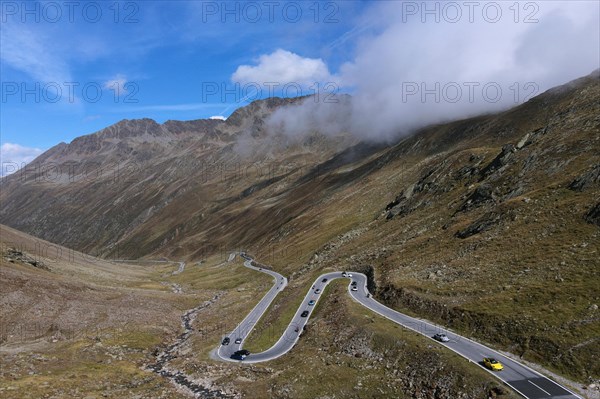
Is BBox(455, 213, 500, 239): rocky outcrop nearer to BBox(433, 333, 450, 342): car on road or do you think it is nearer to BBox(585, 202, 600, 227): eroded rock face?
BBox(585, 202, 600, 227): eroded rock face

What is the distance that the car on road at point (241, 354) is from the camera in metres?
64.1

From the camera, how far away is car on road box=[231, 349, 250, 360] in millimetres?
64062

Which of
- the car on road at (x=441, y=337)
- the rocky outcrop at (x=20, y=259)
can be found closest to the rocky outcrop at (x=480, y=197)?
the car on road at (x=441, y=337)

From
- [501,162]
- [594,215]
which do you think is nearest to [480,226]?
[594,215]

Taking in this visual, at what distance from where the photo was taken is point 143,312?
312 feet

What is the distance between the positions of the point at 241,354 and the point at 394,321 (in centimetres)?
2445

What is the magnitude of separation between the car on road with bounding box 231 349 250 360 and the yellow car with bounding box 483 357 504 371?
117ft

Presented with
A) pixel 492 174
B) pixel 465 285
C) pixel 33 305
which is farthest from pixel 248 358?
pixel 492 174

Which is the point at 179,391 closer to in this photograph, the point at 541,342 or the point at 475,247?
the point at 541,342

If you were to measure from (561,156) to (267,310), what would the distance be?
73.7 m

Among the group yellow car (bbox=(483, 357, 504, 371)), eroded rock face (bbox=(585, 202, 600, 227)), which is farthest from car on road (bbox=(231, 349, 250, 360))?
eroded rock face (bbox=(585, 202, 600, 227))

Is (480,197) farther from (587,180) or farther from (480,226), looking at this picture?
(587,180)

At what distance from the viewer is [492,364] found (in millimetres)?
43250

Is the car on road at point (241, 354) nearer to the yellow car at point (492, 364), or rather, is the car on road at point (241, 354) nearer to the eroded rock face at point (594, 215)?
the yellow car at point (492, 364)
